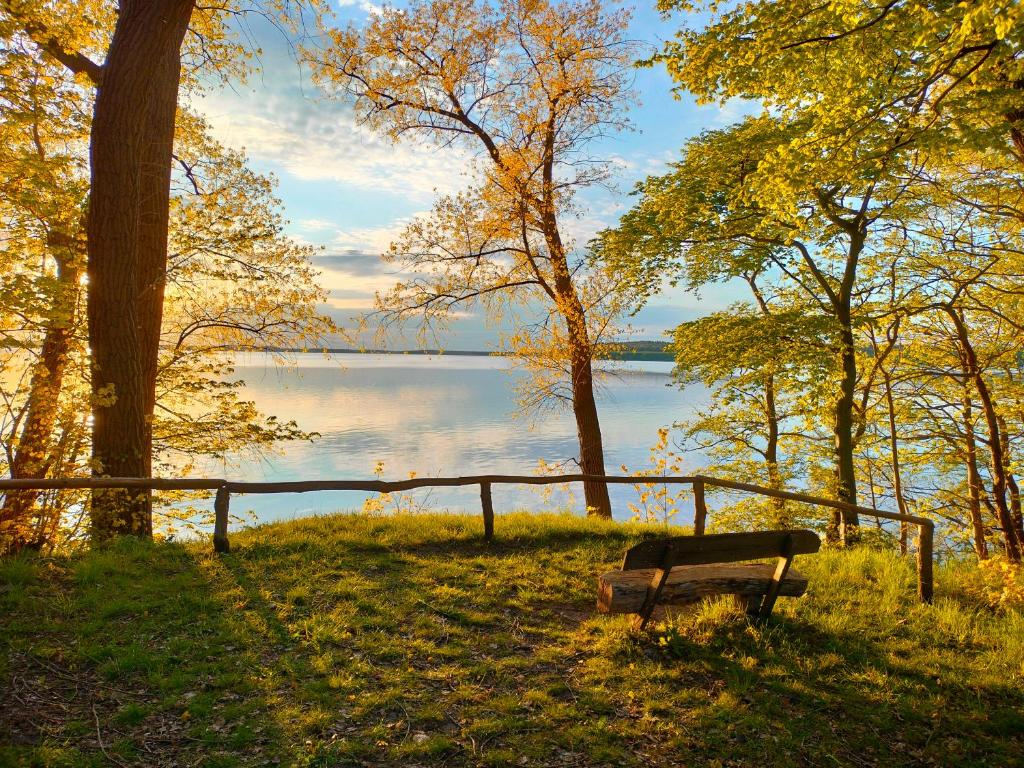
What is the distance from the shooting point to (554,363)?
1361cm

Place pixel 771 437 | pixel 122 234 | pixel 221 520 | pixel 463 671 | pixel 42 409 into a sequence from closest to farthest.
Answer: pixel 463 671
pixel 221 520
pixel 122 234
pixel 42 409
pixel 771 437

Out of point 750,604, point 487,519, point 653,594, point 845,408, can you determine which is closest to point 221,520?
point 487,519

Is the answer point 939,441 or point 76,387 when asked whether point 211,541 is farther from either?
point 939,441

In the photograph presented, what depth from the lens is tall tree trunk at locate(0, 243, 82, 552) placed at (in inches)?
284

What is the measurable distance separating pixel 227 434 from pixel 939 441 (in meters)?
20.3

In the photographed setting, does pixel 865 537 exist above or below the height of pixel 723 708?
below

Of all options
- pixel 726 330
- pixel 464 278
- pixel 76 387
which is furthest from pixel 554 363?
pixel 76 387

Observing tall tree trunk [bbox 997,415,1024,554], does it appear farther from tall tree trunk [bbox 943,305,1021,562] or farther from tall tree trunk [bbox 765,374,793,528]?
tall tree trunk [bbox 765,374,793,528]

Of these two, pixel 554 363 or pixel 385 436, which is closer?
pixel 554 363

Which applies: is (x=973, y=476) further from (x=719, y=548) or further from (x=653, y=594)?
(x=653, y=594)

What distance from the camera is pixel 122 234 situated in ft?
25.0

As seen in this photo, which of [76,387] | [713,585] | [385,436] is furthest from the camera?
[385,436]

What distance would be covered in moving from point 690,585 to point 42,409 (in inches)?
357

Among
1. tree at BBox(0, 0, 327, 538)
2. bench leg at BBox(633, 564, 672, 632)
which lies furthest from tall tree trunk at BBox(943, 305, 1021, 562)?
tree at BBox(0, 0, 327, 538)
